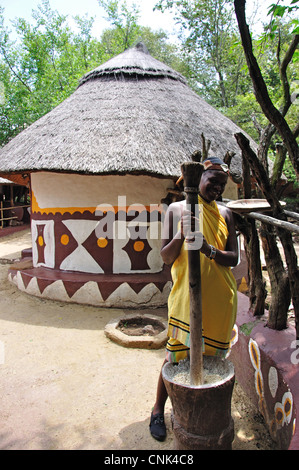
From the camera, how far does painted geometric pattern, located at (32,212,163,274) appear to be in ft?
17.3

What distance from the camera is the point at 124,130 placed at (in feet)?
16.6

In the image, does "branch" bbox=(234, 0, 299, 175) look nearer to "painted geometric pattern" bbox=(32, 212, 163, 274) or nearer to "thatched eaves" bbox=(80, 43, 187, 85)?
"painted geometric pattern" bbox=(32, 212, 163, 274)

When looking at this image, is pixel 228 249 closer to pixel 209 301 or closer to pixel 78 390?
pixel 209 301

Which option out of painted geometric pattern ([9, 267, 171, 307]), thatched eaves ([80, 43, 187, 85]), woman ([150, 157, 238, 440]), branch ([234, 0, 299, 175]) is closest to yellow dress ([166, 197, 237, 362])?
woman ([150, 157, 238, 440])

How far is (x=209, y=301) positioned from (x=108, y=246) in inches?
135

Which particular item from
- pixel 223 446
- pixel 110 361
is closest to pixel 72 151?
pixel 110 361

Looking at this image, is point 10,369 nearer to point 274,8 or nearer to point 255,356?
point 255,356

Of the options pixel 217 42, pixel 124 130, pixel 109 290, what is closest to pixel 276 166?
pixel 124 130

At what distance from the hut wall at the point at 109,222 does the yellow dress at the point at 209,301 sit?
10.5 ft

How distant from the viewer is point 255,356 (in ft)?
7.91

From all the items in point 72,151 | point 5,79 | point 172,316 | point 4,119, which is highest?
point 5,79

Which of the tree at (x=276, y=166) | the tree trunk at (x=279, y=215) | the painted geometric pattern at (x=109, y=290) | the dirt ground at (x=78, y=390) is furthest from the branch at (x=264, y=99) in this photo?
the painted geometric pattern at (x=109, y=290)

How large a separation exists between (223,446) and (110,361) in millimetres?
1799

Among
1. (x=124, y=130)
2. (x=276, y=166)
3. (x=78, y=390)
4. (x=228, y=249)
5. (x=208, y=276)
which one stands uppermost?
(x=124, y=130)
